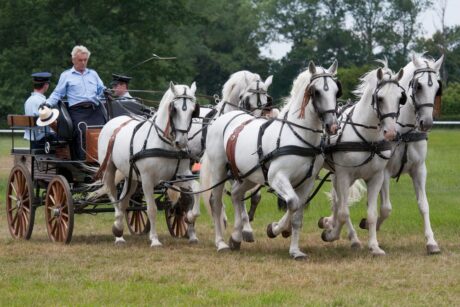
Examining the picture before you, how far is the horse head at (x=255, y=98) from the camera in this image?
11.7m

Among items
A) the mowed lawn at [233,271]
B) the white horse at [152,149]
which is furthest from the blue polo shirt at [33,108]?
the mowed lawn at [233,271]

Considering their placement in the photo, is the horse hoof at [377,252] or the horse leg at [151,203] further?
the horse leg at [151,203]

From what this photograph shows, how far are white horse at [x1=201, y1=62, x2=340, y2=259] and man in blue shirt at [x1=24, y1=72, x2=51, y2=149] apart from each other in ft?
9.22

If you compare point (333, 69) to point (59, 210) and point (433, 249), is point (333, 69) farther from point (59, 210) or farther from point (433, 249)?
point (59, 210)

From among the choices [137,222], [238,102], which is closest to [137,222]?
[137,222]

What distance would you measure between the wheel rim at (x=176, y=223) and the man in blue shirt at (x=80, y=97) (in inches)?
51.1

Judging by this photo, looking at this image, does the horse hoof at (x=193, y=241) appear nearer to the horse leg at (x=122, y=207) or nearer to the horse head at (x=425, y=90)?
the horse leg at (x=122, y=207)

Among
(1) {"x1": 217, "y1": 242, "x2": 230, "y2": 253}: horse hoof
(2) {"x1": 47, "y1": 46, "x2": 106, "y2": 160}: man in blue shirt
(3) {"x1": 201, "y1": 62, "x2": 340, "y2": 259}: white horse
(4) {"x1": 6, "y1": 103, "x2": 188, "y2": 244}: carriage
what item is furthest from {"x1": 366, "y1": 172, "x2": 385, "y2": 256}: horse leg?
Result: (2) {"x1": 47, "y1": 46, "x2": 106, "y2": 160}: man in blue shirt

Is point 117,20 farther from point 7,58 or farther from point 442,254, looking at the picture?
point 442,254

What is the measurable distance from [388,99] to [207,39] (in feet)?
214

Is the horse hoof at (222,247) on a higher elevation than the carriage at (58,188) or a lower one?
lower

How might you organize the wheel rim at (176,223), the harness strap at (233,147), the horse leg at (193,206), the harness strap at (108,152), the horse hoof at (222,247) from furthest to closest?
the wheel rim at (176,223)
the harness strap at (108,152)
the horse leg at (193,206)
the horse hoof at (222,247)
the harness strap at (233,147)

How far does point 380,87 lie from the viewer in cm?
952

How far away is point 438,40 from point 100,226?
5940cm
